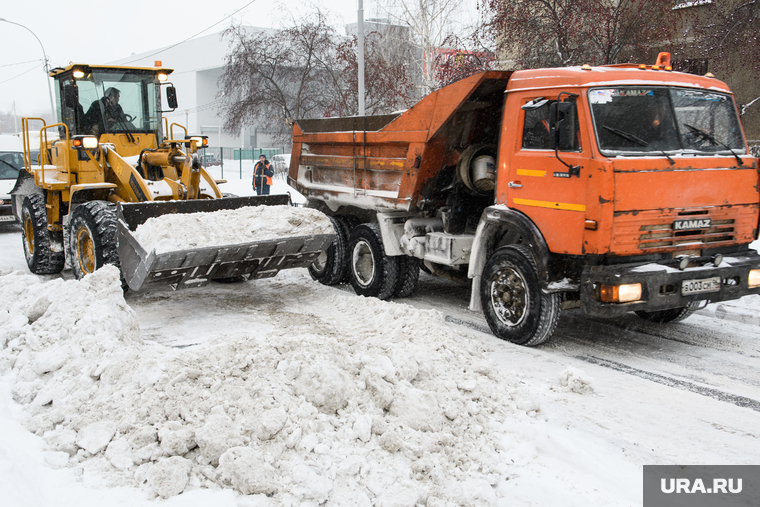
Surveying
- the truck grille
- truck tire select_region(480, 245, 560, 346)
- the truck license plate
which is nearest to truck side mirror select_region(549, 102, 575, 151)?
the truck grille

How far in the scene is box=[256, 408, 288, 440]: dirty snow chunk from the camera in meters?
3.54

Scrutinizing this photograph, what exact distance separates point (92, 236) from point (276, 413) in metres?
4.75

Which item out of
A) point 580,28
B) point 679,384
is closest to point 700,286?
point 679,384

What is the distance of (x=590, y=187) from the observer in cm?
527

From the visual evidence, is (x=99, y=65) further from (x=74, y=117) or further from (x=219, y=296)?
(x=219, y=296)

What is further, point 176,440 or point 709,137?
point 709,137

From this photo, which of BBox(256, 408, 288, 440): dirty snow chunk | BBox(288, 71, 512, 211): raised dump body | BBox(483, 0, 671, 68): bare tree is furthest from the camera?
BBox(483, 0, 671, 68): bare tree

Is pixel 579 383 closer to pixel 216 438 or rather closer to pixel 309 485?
pixel 309 485

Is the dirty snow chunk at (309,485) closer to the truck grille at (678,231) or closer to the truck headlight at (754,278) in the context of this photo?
the truck grille at (678,231)

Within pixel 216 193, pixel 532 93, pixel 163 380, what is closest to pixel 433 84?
pixel 216 193

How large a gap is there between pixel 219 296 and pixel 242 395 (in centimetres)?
443

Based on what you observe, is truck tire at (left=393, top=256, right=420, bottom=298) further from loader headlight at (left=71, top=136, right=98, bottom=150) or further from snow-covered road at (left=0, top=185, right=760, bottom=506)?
loader headlight at (left=71, top=136, right=98, bottom=150)

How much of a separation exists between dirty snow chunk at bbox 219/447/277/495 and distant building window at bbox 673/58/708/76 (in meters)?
12.7

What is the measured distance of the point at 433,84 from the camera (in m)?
19.6
